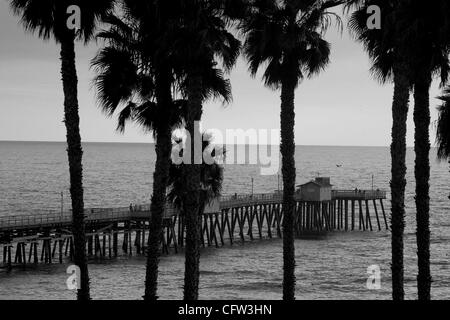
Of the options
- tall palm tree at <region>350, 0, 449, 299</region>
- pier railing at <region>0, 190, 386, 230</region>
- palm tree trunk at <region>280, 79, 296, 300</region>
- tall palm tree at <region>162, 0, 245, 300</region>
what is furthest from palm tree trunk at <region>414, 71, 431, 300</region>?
pier railing at <region>0, 190, 386, 230</region>

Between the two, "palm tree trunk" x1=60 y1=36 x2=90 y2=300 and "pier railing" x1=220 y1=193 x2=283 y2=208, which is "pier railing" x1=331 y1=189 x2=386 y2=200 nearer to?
"pier railing" x1=220 y1=193 x2=283 y2=208

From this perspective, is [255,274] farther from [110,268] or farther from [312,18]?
[312,18]

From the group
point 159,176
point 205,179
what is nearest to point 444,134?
point 159,176

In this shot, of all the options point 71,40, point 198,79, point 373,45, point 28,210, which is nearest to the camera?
point 71,40

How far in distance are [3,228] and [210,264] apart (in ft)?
58.0

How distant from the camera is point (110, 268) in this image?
5578cm

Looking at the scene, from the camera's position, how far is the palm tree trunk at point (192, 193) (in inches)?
681

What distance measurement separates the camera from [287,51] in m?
20.2

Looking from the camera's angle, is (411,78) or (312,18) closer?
(411,78)

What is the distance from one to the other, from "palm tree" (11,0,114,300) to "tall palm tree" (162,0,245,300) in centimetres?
196

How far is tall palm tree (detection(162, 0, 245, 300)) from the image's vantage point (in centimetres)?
1647

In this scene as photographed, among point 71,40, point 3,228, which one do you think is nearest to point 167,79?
point 71,40

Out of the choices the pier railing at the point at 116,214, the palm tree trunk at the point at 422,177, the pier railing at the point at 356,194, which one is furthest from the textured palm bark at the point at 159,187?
the pier railing at the point at 356,194

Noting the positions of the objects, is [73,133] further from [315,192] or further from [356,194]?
[356,194]
